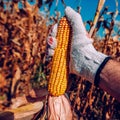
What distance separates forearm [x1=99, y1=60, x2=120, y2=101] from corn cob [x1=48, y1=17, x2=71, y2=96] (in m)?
0.28

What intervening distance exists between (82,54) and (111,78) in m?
0.24

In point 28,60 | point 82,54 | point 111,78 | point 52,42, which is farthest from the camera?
point 28,60

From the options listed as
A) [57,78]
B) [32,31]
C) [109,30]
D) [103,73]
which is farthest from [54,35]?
[32,31]

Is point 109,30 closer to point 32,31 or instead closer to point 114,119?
point 32,31

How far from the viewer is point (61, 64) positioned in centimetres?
175

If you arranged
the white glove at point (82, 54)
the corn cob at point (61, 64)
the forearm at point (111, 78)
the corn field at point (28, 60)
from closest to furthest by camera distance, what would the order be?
the forearm at point (111, 78) → the white glove at point (82, 54) → the corn cob at point (61, 64) → the corn field at point (28, 60)

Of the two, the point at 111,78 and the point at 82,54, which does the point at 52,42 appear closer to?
the point at 82,54

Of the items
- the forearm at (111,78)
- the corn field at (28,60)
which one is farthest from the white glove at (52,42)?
the corn field at (28,60)

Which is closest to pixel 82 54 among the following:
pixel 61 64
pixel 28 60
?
pixel 61 64

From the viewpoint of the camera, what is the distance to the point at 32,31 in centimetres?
488

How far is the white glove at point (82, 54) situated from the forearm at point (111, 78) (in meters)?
0.06

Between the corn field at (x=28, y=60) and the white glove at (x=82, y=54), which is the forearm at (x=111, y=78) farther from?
the corn field at (x=28, y=60)

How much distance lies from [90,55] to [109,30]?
292 cm

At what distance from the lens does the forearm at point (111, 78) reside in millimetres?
1467
